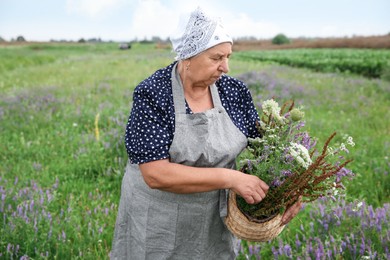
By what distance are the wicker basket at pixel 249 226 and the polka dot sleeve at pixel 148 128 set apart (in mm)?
446

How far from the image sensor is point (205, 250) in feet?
7.21

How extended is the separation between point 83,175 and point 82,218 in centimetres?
121

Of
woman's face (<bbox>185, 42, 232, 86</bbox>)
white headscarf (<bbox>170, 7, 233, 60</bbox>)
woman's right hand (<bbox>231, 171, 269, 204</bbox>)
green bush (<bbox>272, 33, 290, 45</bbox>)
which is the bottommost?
woman's right hand (<bbox>231, 171, 269, 204</bbox>)

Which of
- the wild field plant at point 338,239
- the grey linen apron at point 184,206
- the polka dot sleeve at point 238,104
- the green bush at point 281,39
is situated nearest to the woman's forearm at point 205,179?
the grey linen apron at point 184,206

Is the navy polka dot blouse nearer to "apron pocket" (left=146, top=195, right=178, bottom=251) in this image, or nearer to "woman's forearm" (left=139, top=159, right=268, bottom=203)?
"woman's forearm" (left=139, top=159, right=268, bottom=203)

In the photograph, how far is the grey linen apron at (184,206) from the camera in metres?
1.88

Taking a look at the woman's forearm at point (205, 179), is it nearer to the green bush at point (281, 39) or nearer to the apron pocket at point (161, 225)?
the apron pocket at point (161, 225)

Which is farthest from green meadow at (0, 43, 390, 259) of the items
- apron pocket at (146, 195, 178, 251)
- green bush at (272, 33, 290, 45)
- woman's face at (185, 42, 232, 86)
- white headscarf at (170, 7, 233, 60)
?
green bush at (272, 33, 290, 45)

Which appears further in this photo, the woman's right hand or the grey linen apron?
the grey linen apron

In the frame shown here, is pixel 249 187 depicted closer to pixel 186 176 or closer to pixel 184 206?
pixel 186 176

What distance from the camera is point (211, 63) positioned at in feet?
5.91

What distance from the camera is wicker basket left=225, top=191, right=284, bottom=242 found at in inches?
69.7

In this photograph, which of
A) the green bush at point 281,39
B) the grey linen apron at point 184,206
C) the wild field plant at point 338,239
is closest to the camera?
the grey linen apron at point 184,206

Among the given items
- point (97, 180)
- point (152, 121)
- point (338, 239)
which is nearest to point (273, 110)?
point (152, 121)
